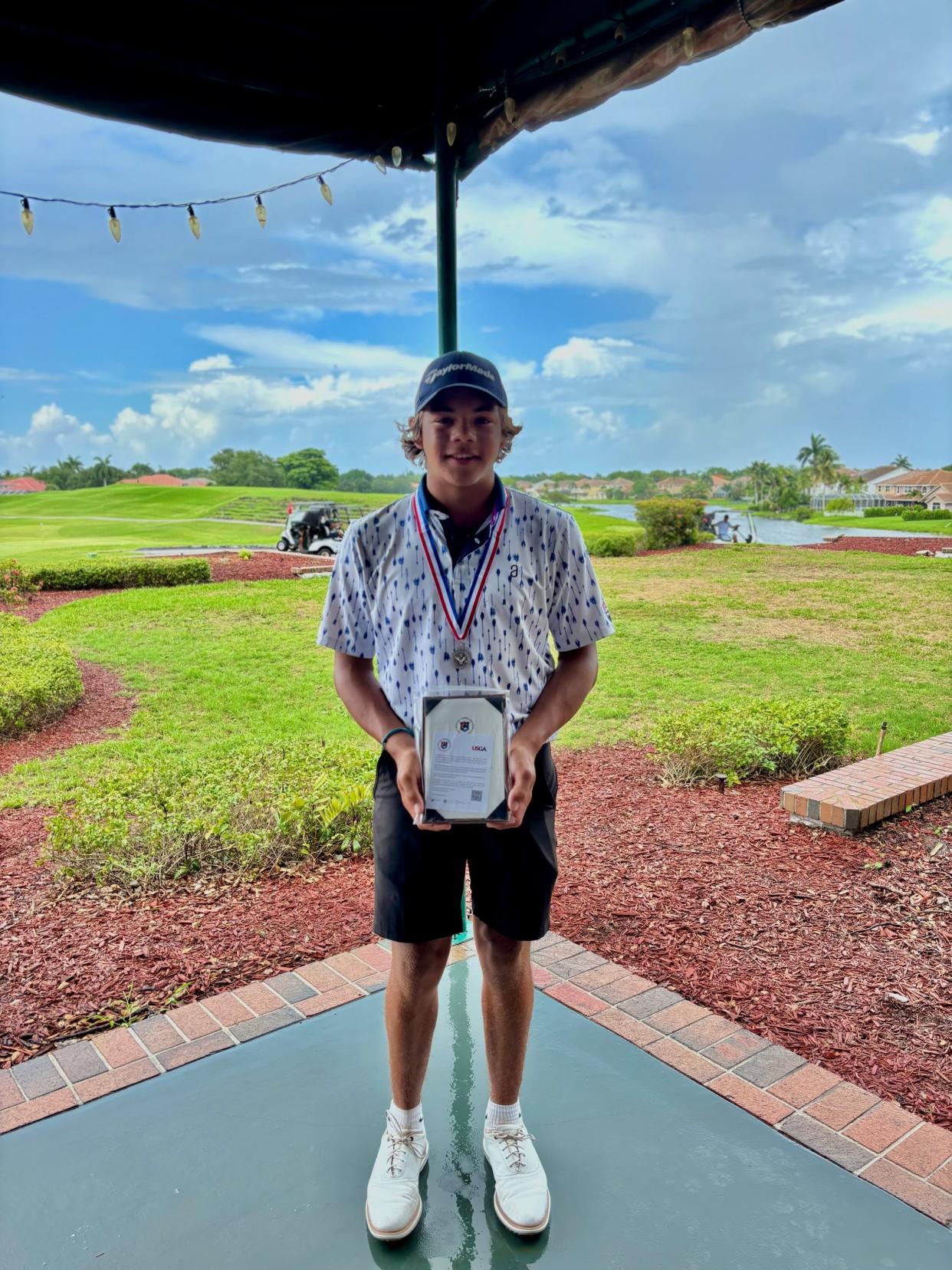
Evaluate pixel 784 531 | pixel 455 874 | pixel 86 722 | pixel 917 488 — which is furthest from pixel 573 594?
pixel 784 531

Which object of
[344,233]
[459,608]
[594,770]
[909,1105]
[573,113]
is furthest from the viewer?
[344,233]

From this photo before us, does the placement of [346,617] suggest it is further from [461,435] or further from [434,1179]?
[434,1179]

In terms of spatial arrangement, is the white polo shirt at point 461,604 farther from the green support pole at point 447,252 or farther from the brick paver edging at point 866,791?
the brick paver edging at point 866,791

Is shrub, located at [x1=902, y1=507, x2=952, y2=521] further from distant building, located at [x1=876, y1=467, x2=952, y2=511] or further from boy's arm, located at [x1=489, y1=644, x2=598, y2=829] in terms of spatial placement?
boy's arm, located at [x1=489, y1=644, x2=598, y2=829]

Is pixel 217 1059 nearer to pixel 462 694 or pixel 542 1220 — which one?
pixel 542 1220

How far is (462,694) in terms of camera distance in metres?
1.29

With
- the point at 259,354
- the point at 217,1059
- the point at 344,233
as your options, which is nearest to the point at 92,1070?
the point at 217,1059

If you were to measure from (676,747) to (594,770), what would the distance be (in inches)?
20.3

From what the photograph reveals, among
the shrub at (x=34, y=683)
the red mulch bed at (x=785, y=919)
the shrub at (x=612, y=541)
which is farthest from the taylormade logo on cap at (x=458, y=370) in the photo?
the shrub at (x=612, y=541)

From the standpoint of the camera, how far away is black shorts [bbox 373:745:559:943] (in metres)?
1.45

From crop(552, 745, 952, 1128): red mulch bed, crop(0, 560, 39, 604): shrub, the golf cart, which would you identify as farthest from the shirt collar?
the golf cart

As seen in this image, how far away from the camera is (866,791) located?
346 cm

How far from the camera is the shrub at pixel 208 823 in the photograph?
301cm

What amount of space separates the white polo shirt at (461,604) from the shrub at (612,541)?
35.6 ft
